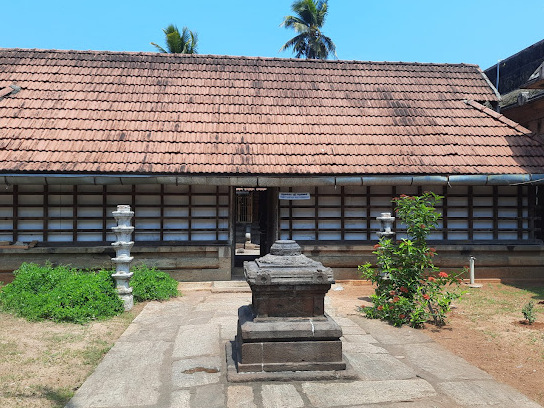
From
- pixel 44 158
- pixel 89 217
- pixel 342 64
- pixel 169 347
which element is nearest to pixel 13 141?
pixel 44 158

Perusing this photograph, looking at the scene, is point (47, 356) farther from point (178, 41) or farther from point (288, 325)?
point (178, 41)

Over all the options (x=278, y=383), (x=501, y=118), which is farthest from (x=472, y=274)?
(x=278, y=383)

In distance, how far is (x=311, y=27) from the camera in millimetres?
27797

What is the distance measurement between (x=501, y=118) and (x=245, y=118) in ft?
22.3

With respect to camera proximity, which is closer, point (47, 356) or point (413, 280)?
point (47, 356)

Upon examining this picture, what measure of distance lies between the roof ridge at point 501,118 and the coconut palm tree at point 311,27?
17.4m

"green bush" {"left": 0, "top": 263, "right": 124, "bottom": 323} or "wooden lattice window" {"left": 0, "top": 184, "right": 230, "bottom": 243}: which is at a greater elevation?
"wooden lattice window" {"left": 0, "top": 184, "right": 230, "bottom": 243}

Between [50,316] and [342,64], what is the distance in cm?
1046

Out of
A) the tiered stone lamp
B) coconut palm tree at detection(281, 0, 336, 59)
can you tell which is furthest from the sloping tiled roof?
coconut palm tree at detection(281, 0, 336, 59)

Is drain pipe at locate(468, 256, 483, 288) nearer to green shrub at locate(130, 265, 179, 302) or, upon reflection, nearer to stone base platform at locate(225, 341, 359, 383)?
stone base platform at locate(225, 341, 359, 383)

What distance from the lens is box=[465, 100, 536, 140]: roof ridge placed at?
35.6 feet

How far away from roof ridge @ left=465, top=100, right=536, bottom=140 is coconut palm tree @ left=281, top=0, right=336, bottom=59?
1739 cm

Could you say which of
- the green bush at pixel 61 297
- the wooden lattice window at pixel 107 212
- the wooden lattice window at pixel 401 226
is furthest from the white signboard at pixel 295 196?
the green bush at pixel 61 297

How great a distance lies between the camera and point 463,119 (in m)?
11.3
